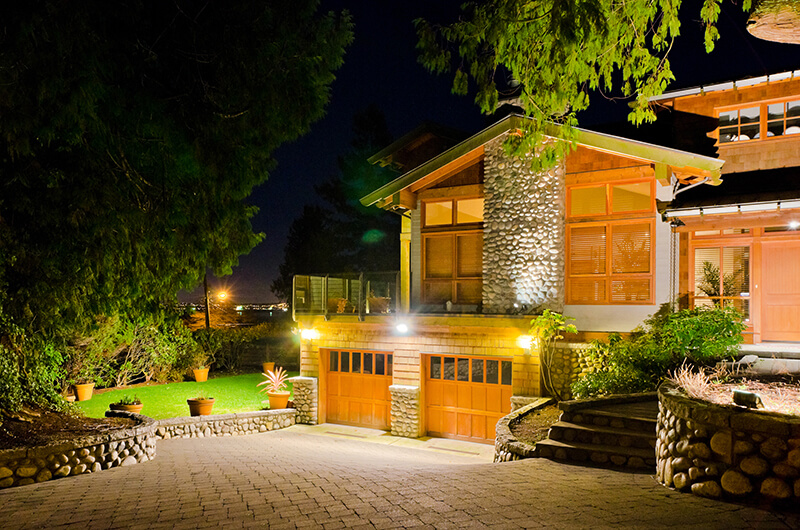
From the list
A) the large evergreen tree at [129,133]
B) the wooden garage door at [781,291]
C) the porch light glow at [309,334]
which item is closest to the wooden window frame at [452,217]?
the porch light glow at [309,334]

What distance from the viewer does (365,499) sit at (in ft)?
18.7

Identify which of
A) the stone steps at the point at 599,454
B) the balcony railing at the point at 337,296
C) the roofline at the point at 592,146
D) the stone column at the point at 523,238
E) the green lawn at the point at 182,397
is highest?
the roofline at the point at 592,146

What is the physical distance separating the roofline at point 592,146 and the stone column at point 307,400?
5527 mm

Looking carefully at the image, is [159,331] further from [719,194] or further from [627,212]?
[719,194]

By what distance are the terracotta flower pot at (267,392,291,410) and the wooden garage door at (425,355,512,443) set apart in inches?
172

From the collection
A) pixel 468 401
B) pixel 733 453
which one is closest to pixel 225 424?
pixel 468 401

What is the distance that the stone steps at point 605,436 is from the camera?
23.8ft

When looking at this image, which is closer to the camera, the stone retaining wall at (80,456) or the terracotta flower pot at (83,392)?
the stone retaining wall at (80,456)

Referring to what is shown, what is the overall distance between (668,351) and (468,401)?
17.3 feet

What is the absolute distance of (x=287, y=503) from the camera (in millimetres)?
5758

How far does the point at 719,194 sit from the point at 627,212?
1941 millimetres

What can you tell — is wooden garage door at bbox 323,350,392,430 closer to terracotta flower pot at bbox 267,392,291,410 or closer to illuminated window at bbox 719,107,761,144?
terracotta flower pot at bbox 267,392,291,410

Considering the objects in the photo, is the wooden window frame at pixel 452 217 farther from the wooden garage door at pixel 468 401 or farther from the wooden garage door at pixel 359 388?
the wooden garage door at pixel 359 388

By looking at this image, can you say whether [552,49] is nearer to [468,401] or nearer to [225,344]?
[468,401]
